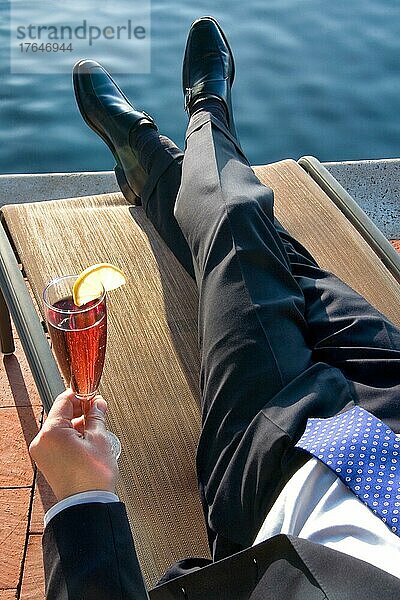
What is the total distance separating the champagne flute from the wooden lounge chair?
0.80 feet

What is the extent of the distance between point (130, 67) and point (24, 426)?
7.39 ft

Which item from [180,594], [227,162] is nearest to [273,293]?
[227,162]

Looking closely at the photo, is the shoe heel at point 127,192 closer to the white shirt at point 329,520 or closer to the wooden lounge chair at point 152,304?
the wooden lounge chair at point 152,304

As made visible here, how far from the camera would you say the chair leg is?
185 cm

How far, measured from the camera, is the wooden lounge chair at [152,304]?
4.10 ft

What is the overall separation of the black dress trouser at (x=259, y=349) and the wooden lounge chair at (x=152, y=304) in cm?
7

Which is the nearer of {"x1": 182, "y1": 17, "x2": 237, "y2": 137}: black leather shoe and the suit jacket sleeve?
the suit jacket sleeve

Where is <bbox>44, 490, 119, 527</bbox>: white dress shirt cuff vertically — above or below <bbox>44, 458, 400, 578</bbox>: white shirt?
above

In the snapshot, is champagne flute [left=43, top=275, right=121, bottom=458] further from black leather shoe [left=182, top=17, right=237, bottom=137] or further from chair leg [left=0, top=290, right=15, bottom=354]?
black leather shoe [left=182, top=17, right=237, bottom=137]

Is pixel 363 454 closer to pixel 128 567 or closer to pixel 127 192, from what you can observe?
pixel 128 567

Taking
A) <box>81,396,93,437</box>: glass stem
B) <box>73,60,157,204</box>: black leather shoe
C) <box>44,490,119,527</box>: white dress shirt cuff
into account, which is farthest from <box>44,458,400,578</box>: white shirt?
<box>73,60,157,204</box>: black leather shoe

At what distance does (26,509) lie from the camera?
164cm

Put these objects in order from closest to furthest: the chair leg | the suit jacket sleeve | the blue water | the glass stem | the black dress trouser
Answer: the suit jacket sleeve, the glass stem, the black dress trouser, the chair leg, the blue water

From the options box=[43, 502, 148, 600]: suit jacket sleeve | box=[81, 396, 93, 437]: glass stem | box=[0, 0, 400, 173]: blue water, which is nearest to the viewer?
box=[43, 502, 148, 600]: suit jacket sleeve
